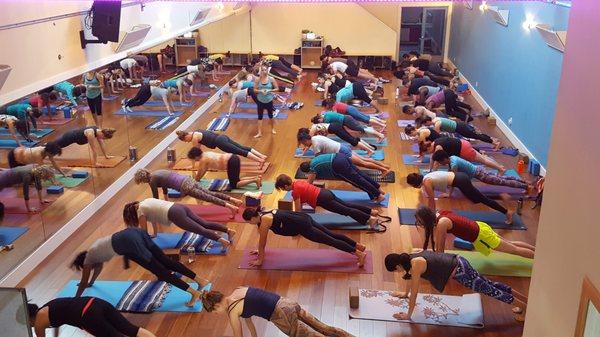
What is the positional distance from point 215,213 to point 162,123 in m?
3.38

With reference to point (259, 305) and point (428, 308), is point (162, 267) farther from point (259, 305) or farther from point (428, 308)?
point (428, 308)

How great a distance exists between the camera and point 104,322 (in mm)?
3744

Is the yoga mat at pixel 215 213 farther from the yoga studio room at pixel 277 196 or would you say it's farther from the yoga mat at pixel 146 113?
the yoga mat at pixel 146 113

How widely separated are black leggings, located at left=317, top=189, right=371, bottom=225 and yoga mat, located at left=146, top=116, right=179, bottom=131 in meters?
4.20

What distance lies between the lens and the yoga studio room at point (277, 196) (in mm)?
3359

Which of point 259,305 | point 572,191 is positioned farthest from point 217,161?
point 572,191

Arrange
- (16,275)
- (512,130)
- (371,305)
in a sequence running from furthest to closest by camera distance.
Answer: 1. (512,130)
2. (16,275)
3. (371,305)

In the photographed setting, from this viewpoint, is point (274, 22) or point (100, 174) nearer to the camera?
point (100, 174)

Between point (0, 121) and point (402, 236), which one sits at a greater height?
point (0, 121)

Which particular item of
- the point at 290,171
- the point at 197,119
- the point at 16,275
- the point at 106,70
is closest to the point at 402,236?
the point at 290,171

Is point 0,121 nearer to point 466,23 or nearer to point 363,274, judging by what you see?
point 363,274

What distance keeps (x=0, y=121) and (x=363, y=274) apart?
356 cm

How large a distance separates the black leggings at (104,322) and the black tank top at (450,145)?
4.68 meters

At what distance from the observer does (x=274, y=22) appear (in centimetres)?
1570
